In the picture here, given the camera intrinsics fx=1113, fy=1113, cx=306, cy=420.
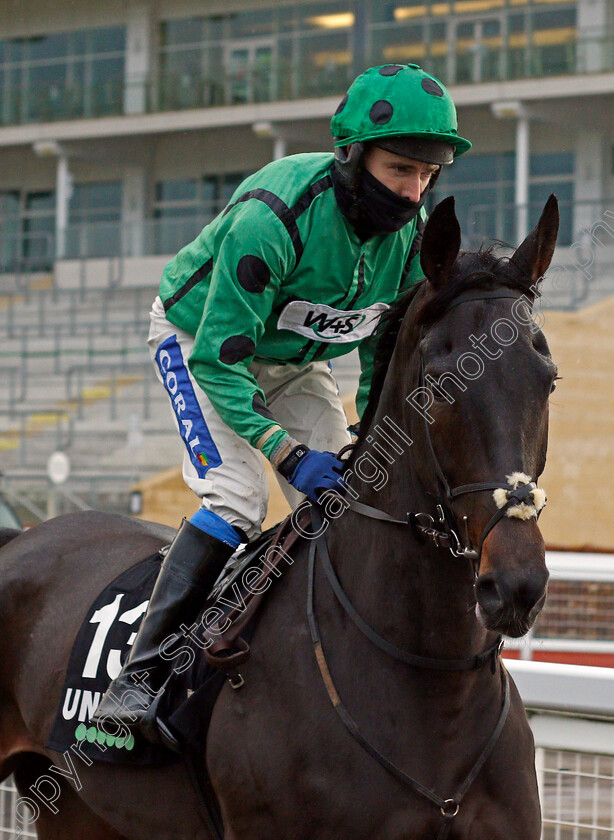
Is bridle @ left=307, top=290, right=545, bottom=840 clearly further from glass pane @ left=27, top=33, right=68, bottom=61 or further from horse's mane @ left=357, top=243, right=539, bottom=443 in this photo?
glass pane @ left=27, top=33, right=68, bottom=61

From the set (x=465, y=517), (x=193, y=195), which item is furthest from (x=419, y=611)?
(x=193, y=195)

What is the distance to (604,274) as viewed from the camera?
14.7m

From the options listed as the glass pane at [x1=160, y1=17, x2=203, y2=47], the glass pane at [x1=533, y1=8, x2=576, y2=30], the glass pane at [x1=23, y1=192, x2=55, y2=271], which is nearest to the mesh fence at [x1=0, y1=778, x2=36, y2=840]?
the glass pane at [x1=23, y1=192, x2=55, y2=271]

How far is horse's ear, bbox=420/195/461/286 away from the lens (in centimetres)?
228

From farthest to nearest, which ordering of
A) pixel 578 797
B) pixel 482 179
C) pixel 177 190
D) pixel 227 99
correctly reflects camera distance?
pixel 177 190
pixel 227 99
pixel 482 179
pixel 578 797

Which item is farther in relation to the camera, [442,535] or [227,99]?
→ [227,99]

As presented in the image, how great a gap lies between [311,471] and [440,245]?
626mm

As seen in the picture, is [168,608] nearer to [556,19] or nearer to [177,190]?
[556,19]

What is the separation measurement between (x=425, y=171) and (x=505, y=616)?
1198 millimetres

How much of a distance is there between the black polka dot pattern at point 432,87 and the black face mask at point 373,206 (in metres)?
0.24

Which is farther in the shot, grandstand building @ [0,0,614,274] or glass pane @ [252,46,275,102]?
glass pane @ [252,46,275,102]

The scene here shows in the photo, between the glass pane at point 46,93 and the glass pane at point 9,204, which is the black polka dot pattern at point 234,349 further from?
the glass pane at point 9,204

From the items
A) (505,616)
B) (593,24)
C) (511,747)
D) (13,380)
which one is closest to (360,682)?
(511,747)

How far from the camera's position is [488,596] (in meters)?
1.99
